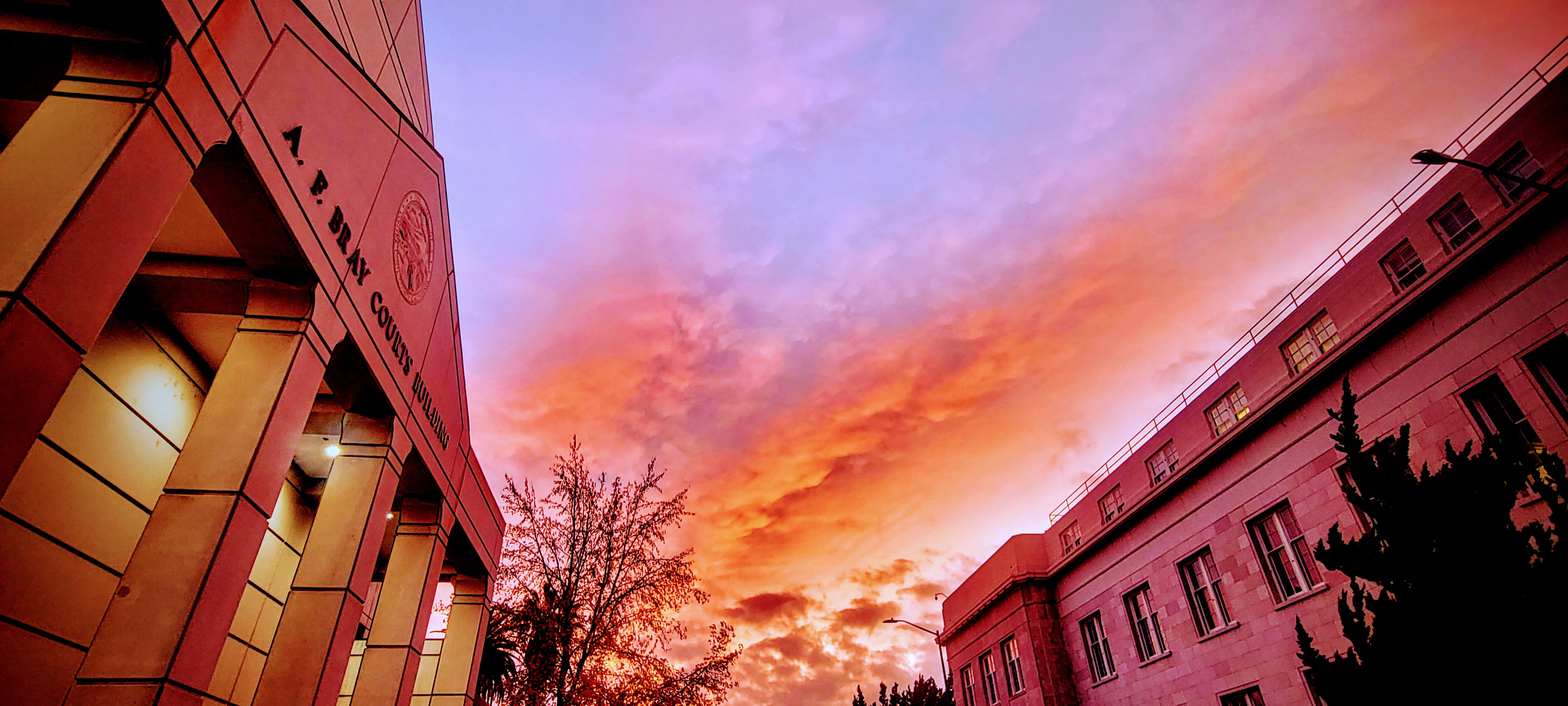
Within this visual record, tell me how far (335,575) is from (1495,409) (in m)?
20.1

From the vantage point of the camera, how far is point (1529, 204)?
12.9 metres

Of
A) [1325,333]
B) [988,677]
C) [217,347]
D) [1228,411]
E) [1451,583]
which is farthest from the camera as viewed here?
[988,677]

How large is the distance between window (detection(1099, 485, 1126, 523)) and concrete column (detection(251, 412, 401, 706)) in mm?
23800

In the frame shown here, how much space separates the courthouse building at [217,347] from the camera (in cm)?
555

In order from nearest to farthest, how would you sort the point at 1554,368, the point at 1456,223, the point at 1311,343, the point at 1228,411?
the point at 1554,368, the point at 1456,223, the point at 1311,343, the point at 1228,411

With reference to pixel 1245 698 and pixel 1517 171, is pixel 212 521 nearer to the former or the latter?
pixel 1517 171

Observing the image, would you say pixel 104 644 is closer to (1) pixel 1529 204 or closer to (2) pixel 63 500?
(2) pixel 63 500

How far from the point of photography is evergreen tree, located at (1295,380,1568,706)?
756 centimetres

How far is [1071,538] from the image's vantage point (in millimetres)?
30438

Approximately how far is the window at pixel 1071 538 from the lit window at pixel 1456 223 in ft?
56.2

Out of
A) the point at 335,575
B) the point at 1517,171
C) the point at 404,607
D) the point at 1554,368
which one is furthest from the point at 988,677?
the point at 335,575

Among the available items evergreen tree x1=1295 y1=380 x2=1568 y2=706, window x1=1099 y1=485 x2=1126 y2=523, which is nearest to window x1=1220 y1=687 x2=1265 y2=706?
window x1=1099 y1=485 x2=1126 y2=523

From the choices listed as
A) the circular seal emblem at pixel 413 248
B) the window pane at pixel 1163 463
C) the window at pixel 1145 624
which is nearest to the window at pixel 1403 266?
the window pane at pixel 1163 463

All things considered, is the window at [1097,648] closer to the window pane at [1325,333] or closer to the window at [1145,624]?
the window at [1145,624]
